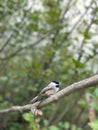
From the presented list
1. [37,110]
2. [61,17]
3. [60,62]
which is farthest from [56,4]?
[37,110]

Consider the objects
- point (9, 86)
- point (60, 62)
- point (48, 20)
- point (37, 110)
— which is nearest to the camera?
point (37, 110)

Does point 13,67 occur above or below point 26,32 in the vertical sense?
above

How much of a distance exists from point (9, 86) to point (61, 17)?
1164 millimetres

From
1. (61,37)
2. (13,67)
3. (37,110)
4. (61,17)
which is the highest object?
(13,67)

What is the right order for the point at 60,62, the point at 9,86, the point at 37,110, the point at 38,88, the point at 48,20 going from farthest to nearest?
the point at 9,86 → the point at 60,62 → the point at 48,20 → the point at 38,88 → the point at 37,110

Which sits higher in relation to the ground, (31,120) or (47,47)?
(47,47)

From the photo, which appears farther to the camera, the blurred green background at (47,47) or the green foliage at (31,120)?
the blurred green background at (47,47)

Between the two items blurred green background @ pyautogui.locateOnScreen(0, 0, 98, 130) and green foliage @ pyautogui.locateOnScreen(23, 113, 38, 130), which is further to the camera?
blurred green background @ pyautogui.locateOnScreen(0, 0, 98, 130)

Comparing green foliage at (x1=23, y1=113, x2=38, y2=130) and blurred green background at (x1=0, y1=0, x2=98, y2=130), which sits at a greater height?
blurred green background at (x1=0, y1=0, x2=98, y2=130)

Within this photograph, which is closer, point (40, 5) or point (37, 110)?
point (37, 110)

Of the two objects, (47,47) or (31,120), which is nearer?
(31,120)

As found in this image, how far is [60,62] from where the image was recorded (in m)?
3.52

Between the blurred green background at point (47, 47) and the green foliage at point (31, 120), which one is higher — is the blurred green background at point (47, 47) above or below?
A: above

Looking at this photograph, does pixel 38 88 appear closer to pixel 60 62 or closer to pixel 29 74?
pixel 29 74
